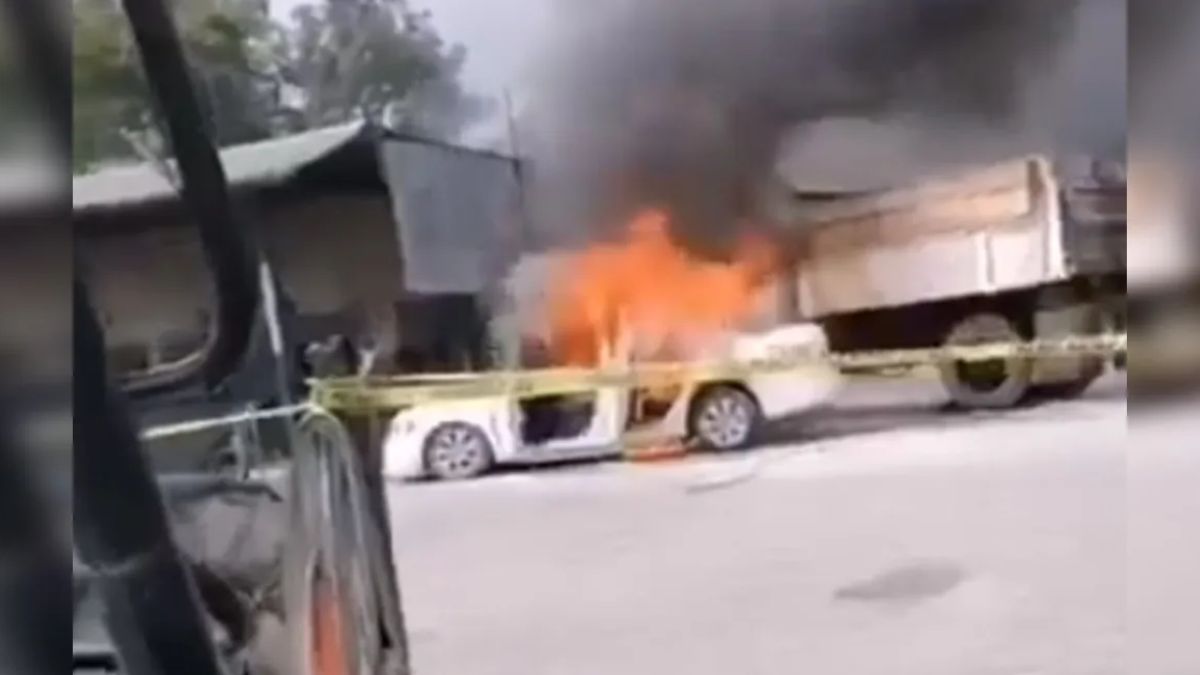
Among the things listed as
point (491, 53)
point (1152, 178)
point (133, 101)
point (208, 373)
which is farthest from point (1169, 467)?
point (133, 101)

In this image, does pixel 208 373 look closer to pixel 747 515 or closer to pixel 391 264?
pixel 391 264

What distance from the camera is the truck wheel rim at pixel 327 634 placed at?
132 centimetres

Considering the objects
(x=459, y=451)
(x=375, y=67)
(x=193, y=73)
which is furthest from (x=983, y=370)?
(x=193, y=73)

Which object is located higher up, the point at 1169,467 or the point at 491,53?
the point at 491,53

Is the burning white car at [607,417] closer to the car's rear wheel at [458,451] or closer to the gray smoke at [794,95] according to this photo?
the car's rear wheel at [458,451]

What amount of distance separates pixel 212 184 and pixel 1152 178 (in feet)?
2.27

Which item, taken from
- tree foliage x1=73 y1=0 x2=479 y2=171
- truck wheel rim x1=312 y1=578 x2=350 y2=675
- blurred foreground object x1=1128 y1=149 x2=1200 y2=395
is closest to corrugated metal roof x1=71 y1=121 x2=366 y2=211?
tree foliage x1=73 y1=0 x2=479 y2=171

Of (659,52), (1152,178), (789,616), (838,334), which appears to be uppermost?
(659,52)

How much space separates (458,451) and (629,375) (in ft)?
0.46

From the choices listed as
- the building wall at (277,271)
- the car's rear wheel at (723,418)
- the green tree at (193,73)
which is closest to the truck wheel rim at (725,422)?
the car's rear wheel at (723,418)

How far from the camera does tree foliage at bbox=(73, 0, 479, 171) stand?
51.4 inches

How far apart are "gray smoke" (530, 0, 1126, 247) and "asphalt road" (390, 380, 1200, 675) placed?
0.59 feet

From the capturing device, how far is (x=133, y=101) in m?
1.33

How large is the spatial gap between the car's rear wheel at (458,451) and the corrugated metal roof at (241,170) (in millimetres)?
227
